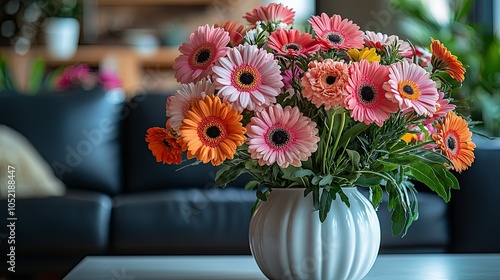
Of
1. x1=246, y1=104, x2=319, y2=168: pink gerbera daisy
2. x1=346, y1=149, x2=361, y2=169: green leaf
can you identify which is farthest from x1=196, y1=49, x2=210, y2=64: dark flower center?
x1=346, y1=149, x2=361, y2=169: green leaf

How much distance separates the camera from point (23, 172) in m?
2.30

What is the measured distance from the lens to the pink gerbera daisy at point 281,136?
2.78ft

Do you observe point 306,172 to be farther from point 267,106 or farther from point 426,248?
point 426,248

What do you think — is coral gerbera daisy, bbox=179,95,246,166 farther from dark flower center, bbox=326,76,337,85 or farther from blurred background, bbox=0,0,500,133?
blurred background, bbox=0,0,500,133

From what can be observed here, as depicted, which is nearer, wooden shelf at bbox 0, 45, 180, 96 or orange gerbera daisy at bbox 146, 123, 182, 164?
orange gerbera daisy at bbox 146, 123, 182, 164

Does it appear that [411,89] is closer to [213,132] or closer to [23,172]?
[213,132]

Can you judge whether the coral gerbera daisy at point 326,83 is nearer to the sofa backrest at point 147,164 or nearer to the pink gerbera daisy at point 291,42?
the pink gerbera daisy at point 291,42

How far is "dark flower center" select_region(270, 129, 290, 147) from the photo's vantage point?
856 millimetres

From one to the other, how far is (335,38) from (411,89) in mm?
121

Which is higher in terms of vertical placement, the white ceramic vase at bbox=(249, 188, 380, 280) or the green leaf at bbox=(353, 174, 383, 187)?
the green leaf at bbox=(353, 174, 383, 187)

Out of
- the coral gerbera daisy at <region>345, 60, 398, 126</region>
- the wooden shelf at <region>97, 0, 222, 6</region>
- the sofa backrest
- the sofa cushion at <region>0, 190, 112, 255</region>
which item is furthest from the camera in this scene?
the wooden shelf at <region>97, 0, 222, 6</region>

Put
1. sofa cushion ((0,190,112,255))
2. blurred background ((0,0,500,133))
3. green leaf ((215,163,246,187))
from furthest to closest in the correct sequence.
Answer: blurred background ((0,0,500,133)) < sofa cushion ((0,190,112,255)) < green leaf ((215,163,246,187))

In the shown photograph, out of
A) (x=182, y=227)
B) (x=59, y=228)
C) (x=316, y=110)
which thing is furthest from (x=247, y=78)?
(x=59, y=228)

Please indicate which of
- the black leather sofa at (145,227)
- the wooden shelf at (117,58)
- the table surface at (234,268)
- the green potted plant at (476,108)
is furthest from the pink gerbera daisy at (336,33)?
the wooden shelf at (117,58)
